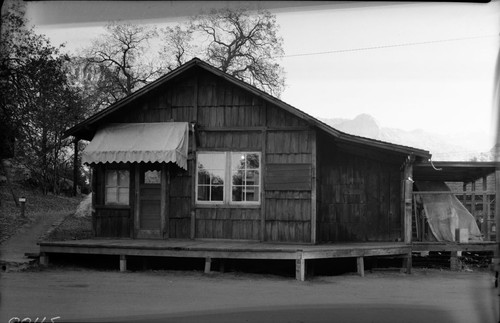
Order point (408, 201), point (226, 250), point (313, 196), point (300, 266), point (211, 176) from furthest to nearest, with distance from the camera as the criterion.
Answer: point (211, 176), point (408, 201), point (313, 196), point (226, 250), point (300, 266)

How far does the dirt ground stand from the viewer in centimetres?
786

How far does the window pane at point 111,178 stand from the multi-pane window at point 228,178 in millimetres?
2389

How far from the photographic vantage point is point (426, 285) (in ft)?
37.9

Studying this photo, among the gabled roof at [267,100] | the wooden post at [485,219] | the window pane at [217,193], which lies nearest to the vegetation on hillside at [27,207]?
the gabled roof at [267,100]

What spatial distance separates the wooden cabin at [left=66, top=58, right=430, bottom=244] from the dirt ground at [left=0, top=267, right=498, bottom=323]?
1790mm

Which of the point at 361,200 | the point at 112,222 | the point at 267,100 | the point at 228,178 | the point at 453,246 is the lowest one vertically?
the point at 453,246

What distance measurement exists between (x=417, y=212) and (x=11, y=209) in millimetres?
16644

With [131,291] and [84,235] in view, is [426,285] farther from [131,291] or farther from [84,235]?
[84,235]

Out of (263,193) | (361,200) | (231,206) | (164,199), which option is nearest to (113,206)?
(164,199)

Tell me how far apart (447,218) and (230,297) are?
758 centimetres

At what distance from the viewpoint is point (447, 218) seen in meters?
14.6

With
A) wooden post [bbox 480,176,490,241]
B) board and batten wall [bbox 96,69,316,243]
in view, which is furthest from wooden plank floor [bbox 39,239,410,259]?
wooden post [bbox 480,176,490,241]

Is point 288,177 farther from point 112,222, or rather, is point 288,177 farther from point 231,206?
point 112,222

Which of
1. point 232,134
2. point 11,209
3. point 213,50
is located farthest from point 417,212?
point 213,50
